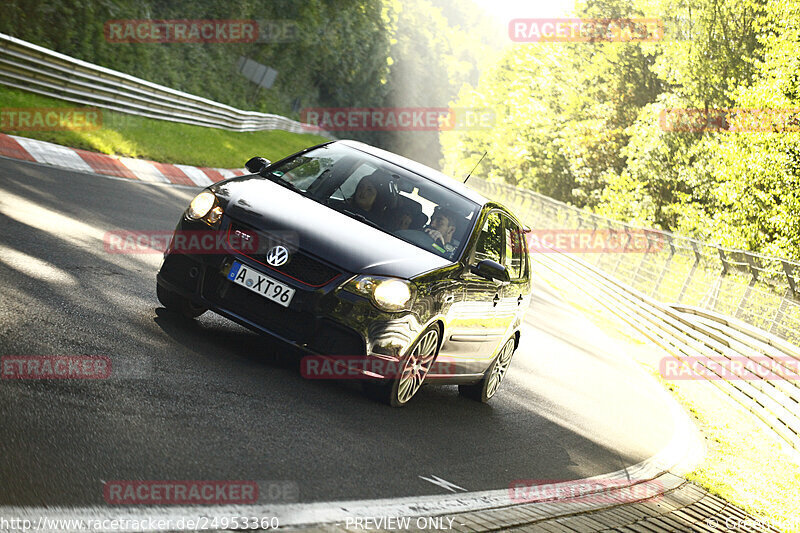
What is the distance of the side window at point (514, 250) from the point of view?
8.41 metres

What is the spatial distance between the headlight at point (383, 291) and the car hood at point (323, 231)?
6cm

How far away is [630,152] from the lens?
41.8m

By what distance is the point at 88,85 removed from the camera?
63.9 feet

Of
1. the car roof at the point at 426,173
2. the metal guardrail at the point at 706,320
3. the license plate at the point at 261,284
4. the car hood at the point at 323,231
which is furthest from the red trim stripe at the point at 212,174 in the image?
the license plate at the point at 261,284

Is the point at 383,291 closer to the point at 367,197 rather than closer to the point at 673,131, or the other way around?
the point at 367,197

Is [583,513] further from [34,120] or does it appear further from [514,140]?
[514,140]

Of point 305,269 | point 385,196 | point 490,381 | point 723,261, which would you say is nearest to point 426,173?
point 385,196

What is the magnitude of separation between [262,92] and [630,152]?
2332 cm

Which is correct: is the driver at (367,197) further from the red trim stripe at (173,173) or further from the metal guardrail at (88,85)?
the red trim stripe at (173,173)

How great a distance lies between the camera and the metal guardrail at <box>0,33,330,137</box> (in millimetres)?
16828

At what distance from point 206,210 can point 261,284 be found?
0.78 meters

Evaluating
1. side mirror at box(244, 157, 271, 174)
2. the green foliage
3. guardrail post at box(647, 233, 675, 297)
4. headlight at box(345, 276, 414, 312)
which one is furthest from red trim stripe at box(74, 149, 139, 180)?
the green foliage

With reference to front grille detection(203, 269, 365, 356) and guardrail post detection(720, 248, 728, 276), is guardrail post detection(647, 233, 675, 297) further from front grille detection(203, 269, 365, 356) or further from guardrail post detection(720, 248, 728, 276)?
front grille detection(203, 269, 365, 356)

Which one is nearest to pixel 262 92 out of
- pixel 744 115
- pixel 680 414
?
pixel 744 115
